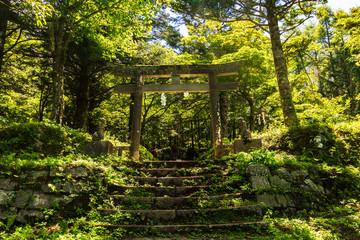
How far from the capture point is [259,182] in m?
5.84

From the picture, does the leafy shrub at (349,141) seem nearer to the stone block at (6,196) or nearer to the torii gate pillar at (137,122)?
the torii gate pillar at (137,122)

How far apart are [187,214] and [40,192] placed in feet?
11.4

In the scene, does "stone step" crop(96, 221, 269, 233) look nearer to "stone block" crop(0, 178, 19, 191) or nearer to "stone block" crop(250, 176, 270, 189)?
"stone block" crop(250, 176, 270, 189)

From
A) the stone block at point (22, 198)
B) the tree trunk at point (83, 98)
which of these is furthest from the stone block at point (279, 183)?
the tree trunk at point (83, 98)

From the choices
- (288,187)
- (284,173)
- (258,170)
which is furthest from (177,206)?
(284,173)

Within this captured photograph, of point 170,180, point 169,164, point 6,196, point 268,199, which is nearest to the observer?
point 6,196

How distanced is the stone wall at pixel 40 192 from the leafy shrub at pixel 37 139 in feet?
9.01

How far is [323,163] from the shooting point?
6.93 m

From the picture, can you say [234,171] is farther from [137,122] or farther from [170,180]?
[137,122]

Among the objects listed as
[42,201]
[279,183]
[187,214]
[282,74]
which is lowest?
[187,214]

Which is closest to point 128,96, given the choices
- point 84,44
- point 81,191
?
point 84,44

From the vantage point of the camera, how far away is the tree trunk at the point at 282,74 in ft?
30.1

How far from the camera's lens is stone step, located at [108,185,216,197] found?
6031 mm

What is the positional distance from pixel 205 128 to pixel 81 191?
15585mm
